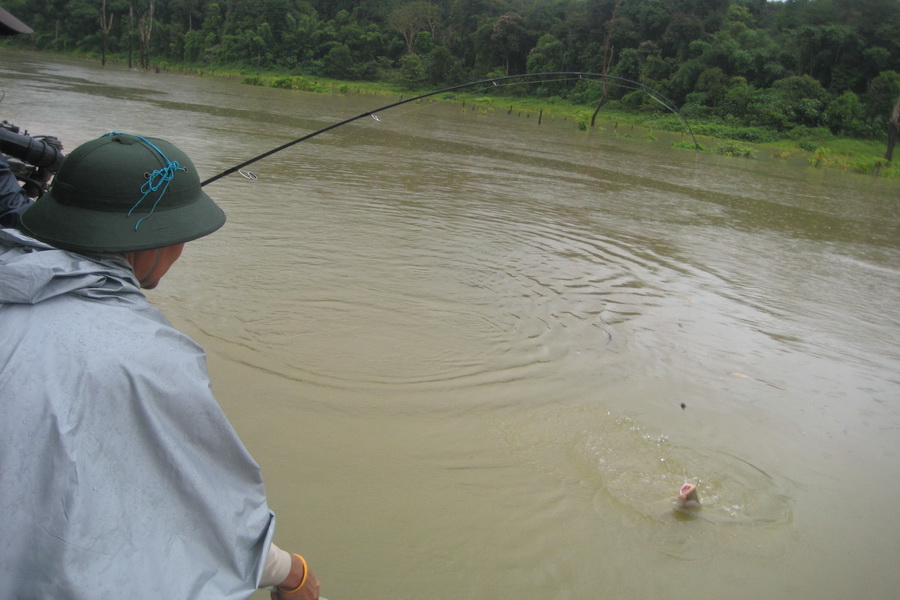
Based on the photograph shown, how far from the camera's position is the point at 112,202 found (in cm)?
122

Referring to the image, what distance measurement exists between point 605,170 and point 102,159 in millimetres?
13416

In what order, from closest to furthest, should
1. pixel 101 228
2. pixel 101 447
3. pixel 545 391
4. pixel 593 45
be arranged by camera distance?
pixel 101 447
pixel 101 228
pixel 545 391
pixel 593 45

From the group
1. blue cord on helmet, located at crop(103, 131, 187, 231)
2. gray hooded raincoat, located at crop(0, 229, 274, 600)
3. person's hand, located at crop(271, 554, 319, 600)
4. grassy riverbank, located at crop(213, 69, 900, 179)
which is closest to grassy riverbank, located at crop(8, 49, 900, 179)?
grassy riverbank, located at crop(213, 69, 900, 179)

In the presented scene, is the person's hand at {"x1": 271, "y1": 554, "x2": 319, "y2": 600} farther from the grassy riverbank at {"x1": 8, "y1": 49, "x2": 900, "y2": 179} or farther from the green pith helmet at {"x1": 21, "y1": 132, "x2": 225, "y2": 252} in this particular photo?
the grassy riverbank at {"x1": 8, "y1": 49, "x2": 900, "y2": 179}

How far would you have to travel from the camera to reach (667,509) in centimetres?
272

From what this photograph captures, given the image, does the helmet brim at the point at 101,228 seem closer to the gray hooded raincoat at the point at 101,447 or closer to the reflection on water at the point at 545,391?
the gray hooded raincoat at the point at 101,447

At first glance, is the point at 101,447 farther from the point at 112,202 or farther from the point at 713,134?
the point at 713,134

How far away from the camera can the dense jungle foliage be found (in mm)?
30234

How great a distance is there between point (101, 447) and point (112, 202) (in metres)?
0.45

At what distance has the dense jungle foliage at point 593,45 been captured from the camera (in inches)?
1190

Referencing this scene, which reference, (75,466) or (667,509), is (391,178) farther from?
(75,466)

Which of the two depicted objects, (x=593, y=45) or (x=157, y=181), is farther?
(x=593, y=45)

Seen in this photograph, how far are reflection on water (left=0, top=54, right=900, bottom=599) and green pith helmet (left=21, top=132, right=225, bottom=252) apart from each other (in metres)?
1.37

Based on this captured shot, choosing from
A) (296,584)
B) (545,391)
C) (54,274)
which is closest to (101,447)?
(54,274)
